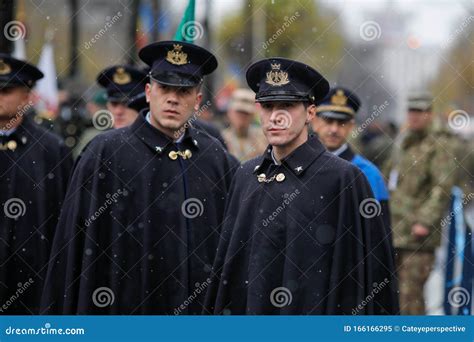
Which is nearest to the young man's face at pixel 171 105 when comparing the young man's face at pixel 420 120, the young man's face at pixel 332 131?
the young man's face at pixel 332 131

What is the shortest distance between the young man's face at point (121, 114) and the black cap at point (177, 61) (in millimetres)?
1827

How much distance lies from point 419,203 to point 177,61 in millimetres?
4751

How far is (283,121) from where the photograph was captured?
7691mm

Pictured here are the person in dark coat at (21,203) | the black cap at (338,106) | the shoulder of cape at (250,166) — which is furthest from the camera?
the black cap at (338,106)

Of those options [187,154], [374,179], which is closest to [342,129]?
[374,179]

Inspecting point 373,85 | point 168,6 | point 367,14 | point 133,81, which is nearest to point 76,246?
point 133,81

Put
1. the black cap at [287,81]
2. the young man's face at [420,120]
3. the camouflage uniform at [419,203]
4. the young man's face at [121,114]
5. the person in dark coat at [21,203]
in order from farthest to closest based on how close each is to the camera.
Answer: the young man's face at [420,120] → the camouflage uniform at [419,203] → the young man's face at [121,114] → the person in dark coat at [21,203] → the black cap at [287,81]

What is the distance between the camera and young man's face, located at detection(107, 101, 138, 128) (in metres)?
10.7

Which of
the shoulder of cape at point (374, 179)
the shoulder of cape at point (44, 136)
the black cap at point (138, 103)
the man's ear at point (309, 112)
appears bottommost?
the man's ear at point (309, 112)

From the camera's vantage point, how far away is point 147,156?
869 centimetres

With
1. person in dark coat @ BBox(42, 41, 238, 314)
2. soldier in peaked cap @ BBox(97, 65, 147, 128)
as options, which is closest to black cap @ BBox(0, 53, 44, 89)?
soldier in peaked cap @ BBox(97, 65, 147, 128)

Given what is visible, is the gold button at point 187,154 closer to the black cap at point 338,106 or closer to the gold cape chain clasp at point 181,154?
the gold cape chain clasp at point 181,154

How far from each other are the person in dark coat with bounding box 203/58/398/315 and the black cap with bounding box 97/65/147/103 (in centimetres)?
328

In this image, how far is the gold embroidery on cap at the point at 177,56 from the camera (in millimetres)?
8758
